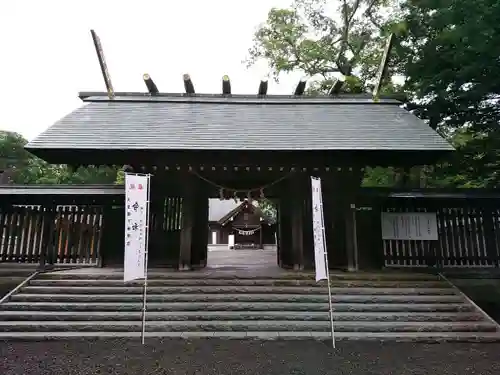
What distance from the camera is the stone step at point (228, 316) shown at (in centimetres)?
614

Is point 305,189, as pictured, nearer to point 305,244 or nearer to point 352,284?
point 305,244

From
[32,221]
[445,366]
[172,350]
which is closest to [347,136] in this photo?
[445,366]

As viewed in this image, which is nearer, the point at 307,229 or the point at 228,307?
the point at 228,307

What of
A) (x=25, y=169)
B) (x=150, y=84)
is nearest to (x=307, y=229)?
(x=150, y=84)

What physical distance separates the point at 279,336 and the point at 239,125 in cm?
555

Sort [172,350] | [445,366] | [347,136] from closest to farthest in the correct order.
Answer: [445,366] → [172,350] → [347,136]

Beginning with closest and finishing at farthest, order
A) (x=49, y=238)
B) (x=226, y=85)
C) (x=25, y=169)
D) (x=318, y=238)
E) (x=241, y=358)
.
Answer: (x=241, y=358) → (x=318, y=238) → (x=49, y=238) → (x=226, y=85) → (x=25, y=169)

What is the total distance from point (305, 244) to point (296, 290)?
5.75ft

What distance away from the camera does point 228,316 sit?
245 inches

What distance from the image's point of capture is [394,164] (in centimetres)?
837

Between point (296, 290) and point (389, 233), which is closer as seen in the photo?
point (296, 290)

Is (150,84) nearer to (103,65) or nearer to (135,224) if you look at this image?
(103,65)

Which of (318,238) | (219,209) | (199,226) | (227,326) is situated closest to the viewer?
(318,238)

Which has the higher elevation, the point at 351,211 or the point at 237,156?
the point at 237,156
